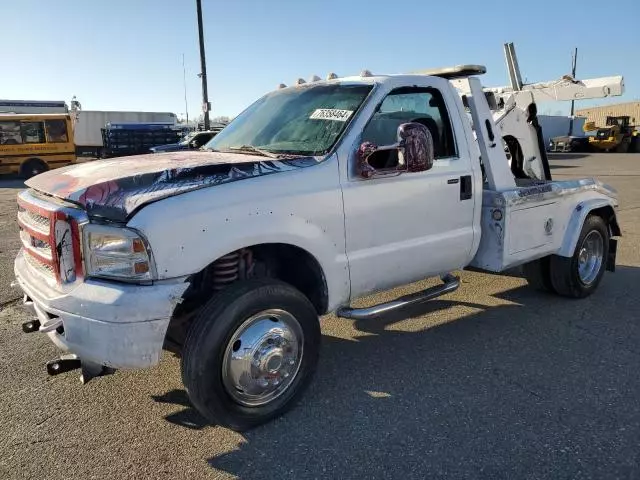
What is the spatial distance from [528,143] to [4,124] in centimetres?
2215

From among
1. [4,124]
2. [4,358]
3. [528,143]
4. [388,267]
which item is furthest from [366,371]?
[4,124]

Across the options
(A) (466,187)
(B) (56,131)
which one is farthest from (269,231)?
(B) (56,131)

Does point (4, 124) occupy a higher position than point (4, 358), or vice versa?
point (4, 124)

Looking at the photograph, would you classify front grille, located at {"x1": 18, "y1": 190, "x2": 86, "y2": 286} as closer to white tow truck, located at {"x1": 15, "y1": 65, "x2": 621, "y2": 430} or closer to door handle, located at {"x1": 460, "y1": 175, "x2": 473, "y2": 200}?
white tow truck, located at {"x1": 15, "y1": 65, "x2": 621, "y2": 430}

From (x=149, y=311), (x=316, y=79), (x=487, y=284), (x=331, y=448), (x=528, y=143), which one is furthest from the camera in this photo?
(x=487, y=284)

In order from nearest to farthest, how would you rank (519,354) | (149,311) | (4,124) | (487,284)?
1. (149,311)
2. (519,354)
3. (487,284)
4. (4,124)

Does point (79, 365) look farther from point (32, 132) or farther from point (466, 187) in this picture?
point (32, 132)

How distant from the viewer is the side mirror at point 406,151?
3350 mm

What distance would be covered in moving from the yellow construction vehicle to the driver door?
1577 inches

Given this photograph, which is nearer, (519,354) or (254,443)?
(254,443)

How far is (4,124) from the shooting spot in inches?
861

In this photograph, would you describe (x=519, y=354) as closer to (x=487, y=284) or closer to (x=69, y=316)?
(x=487, y=284)

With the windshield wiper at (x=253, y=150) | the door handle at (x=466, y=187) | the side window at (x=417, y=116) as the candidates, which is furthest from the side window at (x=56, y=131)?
the door handle at (x=466, y=187)

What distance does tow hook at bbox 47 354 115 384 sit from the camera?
9.92 ft
